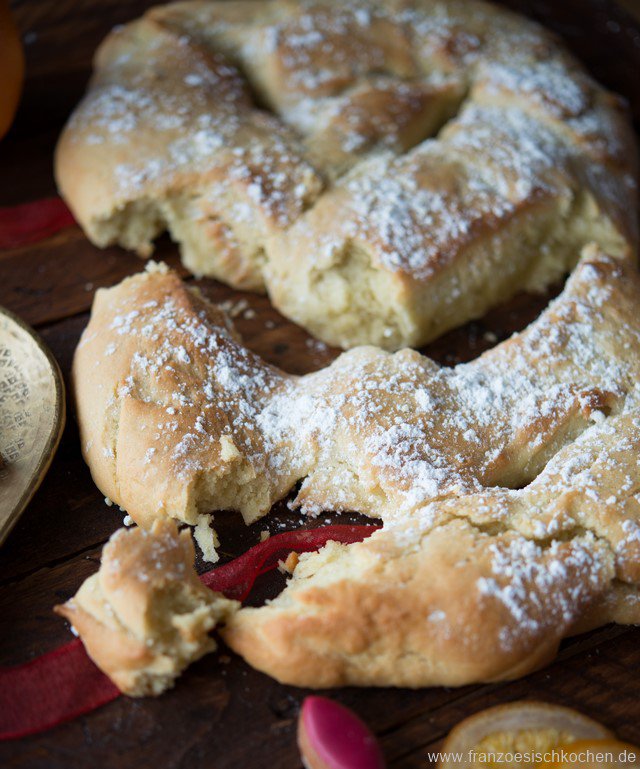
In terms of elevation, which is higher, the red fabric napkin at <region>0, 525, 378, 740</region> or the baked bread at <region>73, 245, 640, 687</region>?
the baked bread at <region>73, 245, 640, 687</region>

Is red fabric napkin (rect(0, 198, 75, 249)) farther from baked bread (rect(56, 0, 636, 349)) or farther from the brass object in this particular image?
the brass object

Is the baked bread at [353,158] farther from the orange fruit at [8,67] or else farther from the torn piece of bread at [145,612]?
the torn piece of bread at [145,612]

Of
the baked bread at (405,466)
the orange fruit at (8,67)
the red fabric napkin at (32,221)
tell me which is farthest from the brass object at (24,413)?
the orange fruit at (8,67)

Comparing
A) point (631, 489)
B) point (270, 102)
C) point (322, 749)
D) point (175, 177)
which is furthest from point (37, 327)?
point (631, 489)

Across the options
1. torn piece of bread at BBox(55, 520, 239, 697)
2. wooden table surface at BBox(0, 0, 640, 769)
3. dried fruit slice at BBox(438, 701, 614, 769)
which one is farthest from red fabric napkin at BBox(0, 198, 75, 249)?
dried fruit slice at BBox(438, 701, 614, 769)

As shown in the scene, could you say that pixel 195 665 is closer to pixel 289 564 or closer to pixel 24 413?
pixel 289 564

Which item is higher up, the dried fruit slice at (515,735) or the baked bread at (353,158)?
the baked bread at (353,158)
